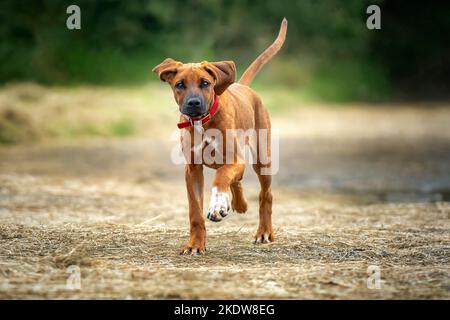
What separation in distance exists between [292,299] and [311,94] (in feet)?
61.6

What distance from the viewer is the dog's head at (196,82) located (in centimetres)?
586

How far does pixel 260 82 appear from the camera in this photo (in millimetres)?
22688

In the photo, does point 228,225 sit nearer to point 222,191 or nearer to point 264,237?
point 264,237

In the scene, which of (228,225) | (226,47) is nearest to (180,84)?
(228,225)

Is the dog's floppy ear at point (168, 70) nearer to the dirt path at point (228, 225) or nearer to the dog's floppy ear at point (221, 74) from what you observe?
the dog's floppy ear at point (221, 74)

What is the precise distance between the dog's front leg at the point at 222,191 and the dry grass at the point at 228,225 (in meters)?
0.34

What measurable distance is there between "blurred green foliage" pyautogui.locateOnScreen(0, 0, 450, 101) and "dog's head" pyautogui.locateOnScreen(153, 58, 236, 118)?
1274 centimetres

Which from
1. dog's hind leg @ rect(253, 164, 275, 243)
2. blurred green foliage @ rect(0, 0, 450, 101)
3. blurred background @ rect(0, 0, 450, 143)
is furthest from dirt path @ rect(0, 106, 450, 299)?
blurred green foliage @ rect(0, 0, 450, 101)

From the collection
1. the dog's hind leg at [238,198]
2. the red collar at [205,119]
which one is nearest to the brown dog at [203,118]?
the red collar at [205,119]

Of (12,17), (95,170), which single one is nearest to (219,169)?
(95,170)

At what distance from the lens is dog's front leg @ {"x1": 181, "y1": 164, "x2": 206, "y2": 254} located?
6.09m

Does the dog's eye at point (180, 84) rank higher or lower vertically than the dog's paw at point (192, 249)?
higher

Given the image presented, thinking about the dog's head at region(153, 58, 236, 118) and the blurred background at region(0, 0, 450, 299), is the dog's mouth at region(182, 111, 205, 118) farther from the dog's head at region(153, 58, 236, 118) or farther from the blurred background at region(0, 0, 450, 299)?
the blurred background at region(0, 0, 450, 299)

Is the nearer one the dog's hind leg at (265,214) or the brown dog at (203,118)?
the brown dog at (203,118)
